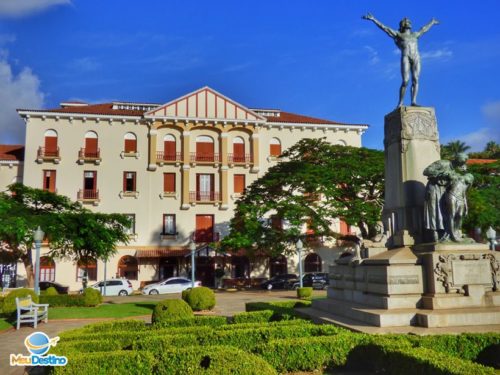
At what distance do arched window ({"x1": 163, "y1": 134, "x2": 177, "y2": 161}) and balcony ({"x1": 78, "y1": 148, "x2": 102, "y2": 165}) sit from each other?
556cm

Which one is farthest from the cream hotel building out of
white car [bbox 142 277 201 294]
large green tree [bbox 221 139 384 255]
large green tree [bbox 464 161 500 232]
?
large green tree [bbox 464 161 500 232]

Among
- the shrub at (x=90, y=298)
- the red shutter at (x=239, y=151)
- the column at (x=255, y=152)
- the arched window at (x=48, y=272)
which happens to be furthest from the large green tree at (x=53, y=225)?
the column at (x=255, y=152)

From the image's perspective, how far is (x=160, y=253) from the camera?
3778 cm

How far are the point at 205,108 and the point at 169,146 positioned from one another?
4611mm

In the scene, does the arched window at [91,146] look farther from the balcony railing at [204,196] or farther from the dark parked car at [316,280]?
the dark parked car at [316,280]

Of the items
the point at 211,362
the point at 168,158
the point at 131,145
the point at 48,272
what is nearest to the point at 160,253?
the point at 168,158

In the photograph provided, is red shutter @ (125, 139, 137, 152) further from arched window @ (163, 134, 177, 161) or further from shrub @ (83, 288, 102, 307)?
shrub @ (83, 288, 102, 307)

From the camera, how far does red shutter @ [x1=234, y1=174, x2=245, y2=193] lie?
41144mm

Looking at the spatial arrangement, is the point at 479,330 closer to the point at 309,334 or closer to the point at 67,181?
the point at 309,334

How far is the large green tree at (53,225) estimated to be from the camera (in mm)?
24984

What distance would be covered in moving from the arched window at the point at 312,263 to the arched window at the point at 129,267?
1481 cm

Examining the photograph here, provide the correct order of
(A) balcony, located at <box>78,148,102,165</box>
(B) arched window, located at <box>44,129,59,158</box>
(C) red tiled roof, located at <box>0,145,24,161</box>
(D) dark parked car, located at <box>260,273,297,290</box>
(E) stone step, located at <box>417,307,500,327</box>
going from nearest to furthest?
(E) stone step, located at <box>417,307,500,327</box> < (D) dark parked car, located at <box>260,273,297,290</box> < (B) arched window, located at <box>44,129,59,158</box> < (A) balcony, located at <box>78,148,102,165</box> < (C) red tiled roof, located at <box>0,145,24,161</box>

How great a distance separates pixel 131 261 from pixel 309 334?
3189cm

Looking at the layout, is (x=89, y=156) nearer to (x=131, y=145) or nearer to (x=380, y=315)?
(x=131, y=145)
